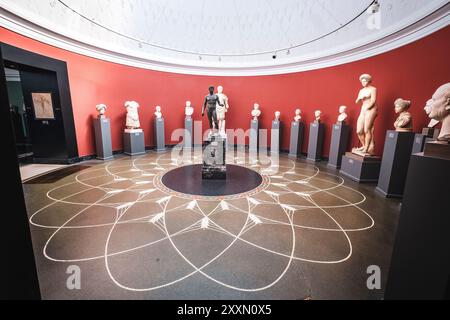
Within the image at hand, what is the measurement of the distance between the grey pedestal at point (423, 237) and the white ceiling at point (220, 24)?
4003 millimetres

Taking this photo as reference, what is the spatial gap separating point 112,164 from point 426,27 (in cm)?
785

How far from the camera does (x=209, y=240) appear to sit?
2.25 meters

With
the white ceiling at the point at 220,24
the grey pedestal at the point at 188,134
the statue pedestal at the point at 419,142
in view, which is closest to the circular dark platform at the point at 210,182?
the statue pedestal at the point at 419,142

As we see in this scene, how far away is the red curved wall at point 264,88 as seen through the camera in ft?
12.7

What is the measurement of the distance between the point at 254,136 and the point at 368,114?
418cm

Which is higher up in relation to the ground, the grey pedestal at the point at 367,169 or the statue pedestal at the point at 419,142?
the statue pedestal at the point at 419,142

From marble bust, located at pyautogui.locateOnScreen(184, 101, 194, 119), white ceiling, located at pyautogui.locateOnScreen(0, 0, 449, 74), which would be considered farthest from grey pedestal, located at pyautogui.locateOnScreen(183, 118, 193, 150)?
white ceiling, located at pyautogui.locateOnScreen(0, 0, 449, 74)

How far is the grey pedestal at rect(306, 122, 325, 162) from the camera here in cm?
610

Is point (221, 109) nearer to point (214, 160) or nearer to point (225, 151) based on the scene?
point (225, 151)

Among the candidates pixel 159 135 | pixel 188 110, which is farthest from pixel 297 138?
pixel 159 135

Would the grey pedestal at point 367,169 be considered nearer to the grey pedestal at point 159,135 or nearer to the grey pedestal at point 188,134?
the grey pedestal at point 188,134

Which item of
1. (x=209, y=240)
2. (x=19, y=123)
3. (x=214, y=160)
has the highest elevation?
(x=19, y=123)

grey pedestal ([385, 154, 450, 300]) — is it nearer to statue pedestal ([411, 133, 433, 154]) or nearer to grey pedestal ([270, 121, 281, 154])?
statue pedestal ([411, 133, 433, 154])

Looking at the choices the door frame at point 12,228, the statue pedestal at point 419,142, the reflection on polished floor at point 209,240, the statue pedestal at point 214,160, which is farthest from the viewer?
the statue pedestal at point 214,160
